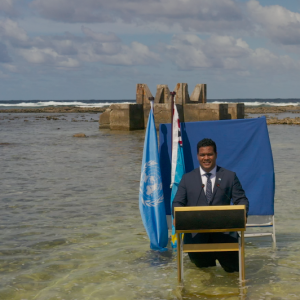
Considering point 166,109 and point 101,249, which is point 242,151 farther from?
point 166,109

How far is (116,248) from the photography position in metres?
6.72

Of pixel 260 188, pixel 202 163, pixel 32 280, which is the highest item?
pixel 202 163

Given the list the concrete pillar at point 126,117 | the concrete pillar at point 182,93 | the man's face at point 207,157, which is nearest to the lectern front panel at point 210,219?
the man's face at point 207,157

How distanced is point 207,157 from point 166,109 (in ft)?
66.1

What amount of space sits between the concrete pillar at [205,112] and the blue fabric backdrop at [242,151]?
19240 mm

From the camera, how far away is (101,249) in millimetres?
6668

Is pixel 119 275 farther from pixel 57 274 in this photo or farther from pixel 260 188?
pixel 260 188

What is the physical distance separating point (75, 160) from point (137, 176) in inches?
150

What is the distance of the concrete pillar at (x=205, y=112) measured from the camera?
25562 mm

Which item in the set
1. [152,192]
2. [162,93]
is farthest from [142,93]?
[152,192]

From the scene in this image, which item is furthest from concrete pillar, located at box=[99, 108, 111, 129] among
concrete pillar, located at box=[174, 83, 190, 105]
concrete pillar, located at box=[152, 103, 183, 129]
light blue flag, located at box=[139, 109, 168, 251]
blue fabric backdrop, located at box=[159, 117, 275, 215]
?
light blue flag, located at box=[139, 109, 168, 251]

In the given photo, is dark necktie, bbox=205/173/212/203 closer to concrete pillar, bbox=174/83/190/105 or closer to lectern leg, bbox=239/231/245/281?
lectern leg, bbox=239/231/245/281

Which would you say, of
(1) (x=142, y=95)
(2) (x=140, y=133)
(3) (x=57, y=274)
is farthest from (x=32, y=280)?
(1) (x=142, y=95)

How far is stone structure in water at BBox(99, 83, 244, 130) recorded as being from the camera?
25.6 metres
